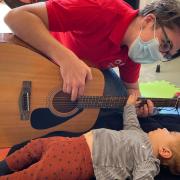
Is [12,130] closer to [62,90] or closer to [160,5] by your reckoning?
[62,90]

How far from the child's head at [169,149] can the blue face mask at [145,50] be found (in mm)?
340

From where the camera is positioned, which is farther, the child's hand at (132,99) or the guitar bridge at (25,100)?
the child's hand at (132,99)

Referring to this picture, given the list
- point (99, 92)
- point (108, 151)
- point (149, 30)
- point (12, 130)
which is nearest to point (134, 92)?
point (99, 92)

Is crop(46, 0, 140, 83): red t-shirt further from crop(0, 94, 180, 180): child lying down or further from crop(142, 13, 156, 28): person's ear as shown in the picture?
crop(0, 94, 180, 180): child lying down

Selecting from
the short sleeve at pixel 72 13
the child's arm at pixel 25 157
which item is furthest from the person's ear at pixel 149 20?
the child's arm at pixel 25 157

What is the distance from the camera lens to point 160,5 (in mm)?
1336

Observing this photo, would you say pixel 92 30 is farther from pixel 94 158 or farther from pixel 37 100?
pixel 94 158

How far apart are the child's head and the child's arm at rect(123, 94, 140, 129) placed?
0.10 meters

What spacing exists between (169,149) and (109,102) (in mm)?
370

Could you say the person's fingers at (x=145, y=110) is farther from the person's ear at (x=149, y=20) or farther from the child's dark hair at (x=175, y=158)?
the person's ear at (x=149, y=20)

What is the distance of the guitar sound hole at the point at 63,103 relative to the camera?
138 cm

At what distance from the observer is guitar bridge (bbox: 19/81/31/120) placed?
4.35 ft

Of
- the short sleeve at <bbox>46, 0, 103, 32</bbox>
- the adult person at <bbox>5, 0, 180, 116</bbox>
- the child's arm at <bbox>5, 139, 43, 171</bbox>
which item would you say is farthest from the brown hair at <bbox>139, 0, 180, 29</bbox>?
the child's arm at <bbox>5, 139, 43, 171</bbox>

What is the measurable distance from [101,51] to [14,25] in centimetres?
40
